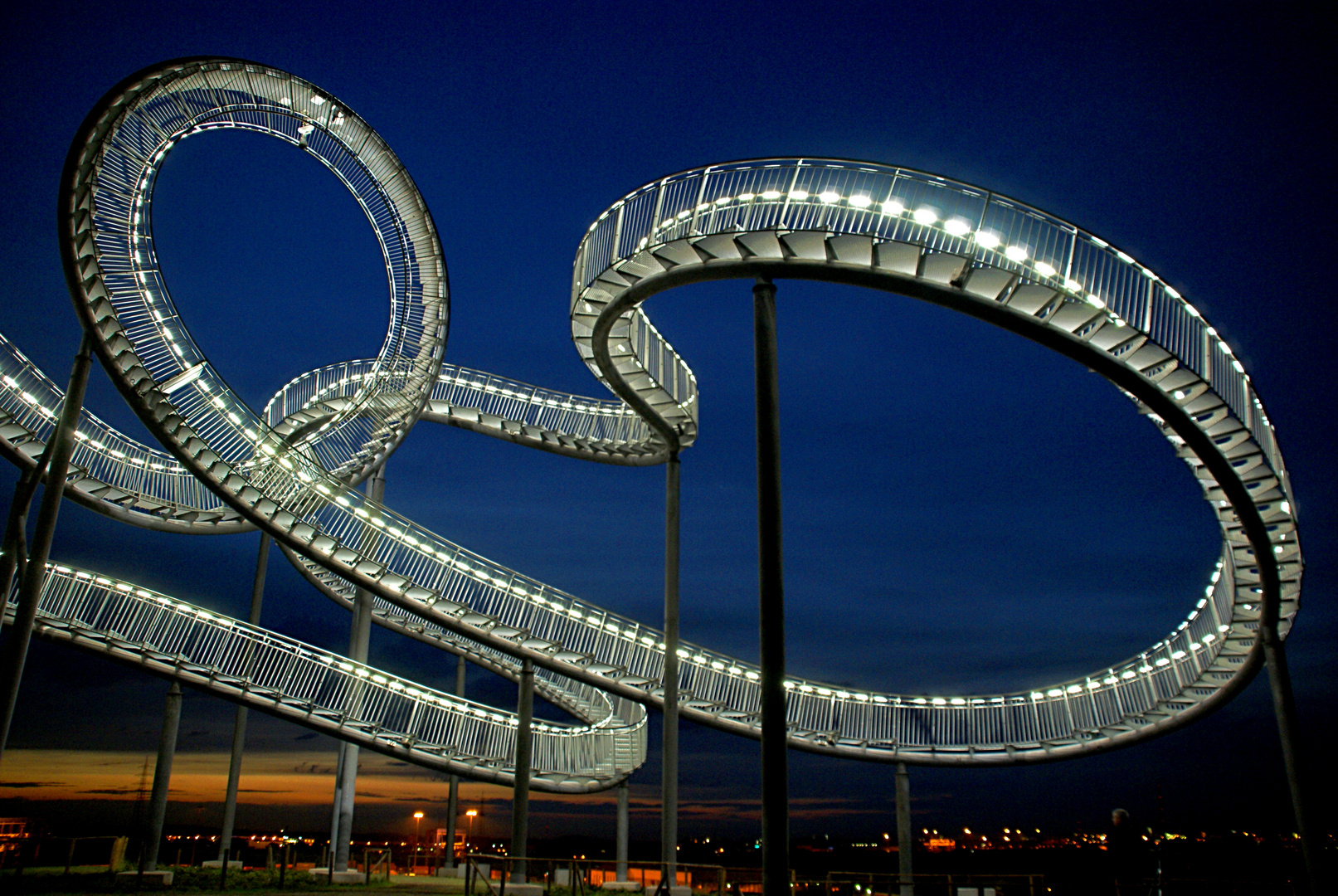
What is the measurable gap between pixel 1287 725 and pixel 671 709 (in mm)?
12485

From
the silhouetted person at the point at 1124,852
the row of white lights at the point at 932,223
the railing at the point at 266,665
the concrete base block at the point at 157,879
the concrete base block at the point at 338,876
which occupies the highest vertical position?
the row of white lights at the point at 932,223

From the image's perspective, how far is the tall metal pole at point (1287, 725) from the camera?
53.2ft

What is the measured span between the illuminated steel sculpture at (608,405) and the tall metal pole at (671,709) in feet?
6.20

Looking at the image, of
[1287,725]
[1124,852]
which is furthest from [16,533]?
[1287,725]

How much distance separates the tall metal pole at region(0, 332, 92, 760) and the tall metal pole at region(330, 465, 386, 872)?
8957mm

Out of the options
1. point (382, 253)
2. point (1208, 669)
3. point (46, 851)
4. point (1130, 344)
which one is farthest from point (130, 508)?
point (1208, 669)

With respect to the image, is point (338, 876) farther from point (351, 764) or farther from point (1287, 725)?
point (1287, 725)

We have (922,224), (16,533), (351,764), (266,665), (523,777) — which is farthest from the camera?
(351,764)

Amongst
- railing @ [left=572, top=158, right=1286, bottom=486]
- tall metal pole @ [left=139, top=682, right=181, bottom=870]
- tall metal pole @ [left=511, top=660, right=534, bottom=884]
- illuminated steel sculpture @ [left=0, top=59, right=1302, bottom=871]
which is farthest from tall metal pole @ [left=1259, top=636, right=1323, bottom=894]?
tall metal pole @ [left=139, top=682, right=181, bottom=870]

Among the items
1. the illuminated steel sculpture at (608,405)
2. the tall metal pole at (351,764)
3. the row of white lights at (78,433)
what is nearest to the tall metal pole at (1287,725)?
the illuminated steel sculpture at (608,405)

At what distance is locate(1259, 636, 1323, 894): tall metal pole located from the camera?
16.2 meters

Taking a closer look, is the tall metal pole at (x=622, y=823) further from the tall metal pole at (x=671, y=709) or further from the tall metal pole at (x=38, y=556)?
the tall metal pole at (x=38, y=556)

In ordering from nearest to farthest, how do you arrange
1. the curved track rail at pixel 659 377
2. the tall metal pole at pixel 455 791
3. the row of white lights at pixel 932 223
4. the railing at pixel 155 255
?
the row of white lights at pixel 932 223, the curved track rail at pixel 659 377, the railing at pixel 155 255, the tall metal pole at pixel 455 791

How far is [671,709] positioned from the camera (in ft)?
59.5
